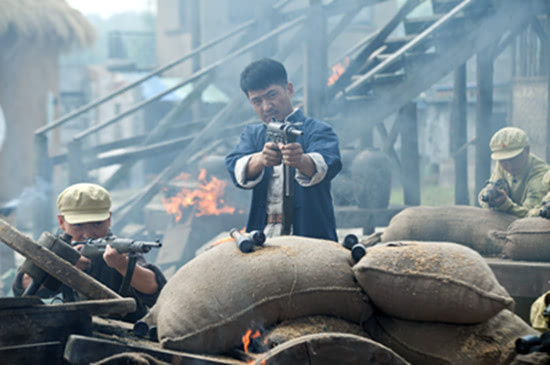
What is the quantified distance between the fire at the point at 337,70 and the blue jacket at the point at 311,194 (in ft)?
15.9

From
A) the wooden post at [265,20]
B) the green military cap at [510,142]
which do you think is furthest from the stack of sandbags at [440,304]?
the wooden post at [265,20]

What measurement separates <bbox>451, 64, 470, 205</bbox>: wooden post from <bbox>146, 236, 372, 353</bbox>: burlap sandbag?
17.8ft

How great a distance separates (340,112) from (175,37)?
14089 millimetres

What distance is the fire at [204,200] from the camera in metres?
8.16

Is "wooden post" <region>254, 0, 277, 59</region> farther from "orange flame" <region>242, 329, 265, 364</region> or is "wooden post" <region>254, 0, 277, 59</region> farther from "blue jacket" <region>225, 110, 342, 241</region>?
"orange flame" <region>242, 329, 265, 364</region>

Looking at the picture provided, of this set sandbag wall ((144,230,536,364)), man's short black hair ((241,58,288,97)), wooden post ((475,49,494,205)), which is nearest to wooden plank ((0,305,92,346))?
sandbag wall ((144,230,536,364))

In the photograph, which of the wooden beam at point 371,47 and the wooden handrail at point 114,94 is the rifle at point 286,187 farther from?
the wooden handrail at point 114,94

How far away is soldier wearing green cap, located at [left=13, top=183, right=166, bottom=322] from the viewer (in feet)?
10.5

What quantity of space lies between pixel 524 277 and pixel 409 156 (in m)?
3.94

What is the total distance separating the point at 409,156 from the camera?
26.2 feet

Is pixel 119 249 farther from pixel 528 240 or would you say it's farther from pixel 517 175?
pixel 517 175

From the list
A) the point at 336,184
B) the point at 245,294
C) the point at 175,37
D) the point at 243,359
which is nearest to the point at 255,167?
the point at 245,294

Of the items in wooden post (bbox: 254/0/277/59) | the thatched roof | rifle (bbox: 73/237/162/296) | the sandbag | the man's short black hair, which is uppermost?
the thatched roof

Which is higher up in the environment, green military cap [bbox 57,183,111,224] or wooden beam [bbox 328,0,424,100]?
wooden beam [bbox 328,0,424,100]
